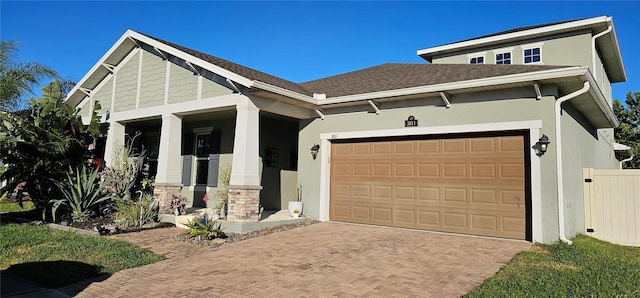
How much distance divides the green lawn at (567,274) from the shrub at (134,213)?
8027 millimetres

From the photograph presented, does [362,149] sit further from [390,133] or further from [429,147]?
[429,147]

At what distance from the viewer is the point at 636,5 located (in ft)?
35.2

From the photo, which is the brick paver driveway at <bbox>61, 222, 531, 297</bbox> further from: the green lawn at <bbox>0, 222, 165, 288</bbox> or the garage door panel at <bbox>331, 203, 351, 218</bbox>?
the garage door panel at <bbox>331, 203, 351, 218</bbox>

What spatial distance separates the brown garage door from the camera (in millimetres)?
7734

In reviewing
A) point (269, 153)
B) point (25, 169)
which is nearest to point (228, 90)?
point (269, 153)

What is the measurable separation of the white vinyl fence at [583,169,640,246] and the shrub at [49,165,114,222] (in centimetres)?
1176

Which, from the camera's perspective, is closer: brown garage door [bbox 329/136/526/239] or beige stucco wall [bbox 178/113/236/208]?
brown garage door [bbox 329/136/526/239]

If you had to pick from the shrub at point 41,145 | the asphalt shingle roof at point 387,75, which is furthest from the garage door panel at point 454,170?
the shrub at point 41,145

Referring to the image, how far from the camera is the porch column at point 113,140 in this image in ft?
39.6

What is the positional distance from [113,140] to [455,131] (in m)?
10.5

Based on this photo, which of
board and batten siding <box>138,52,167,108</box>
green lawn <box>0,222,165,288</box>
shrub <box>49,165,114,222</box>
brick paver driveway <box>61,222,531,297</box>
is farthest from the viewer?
board and batten siding <box>138,52,167,108</box>

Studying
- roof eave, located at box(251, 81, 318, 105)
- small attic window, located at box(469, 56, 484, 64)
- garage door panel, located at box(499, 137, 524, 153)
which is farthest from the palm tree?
small attic window, located at box(469, 56, 484, 64)

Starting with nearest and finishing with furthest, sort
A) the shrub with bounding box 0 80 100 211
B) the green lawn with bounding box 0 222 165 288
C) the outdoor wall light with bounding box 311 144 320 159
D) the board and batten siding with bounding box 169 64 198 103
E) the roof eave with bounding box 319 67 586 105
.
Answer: the green lawn with bounding box 0 222 165 288, the roof eave with bounding box 319 67 586 105, the shrub with bounding box 0 80 100 211, the board and batten siding with bounding box 169 64 198 103, the outdoor wall light with bounding box 311 144 320 159

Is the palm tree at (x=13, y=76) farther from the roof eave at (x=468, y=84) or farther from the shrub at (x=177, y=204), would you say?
the roof eave at (x=468, y=84)
